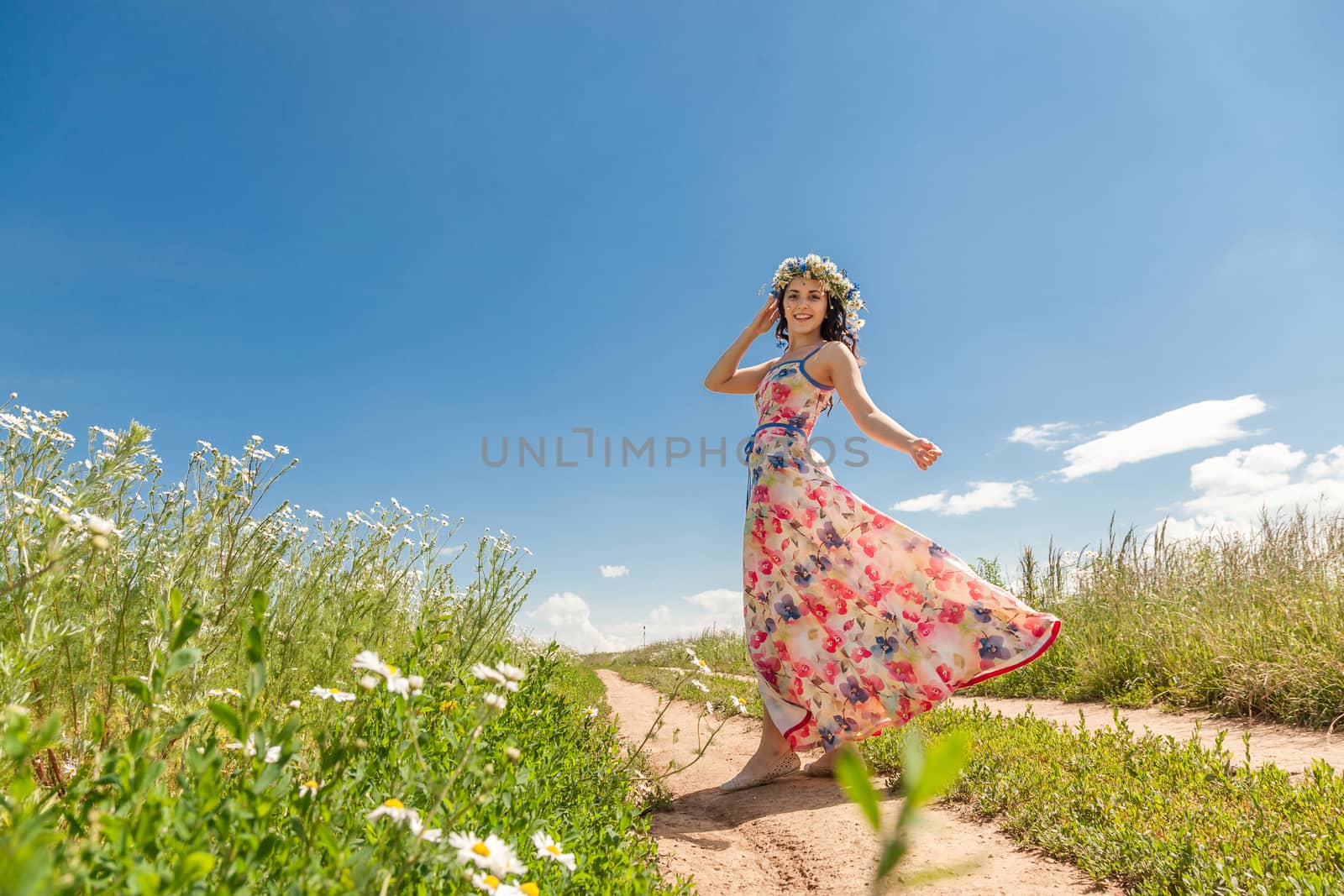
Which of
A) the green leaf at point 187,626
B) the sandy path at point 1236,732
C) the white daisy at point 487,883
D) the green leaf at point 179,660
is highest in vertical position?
the green leaf at point 187,626

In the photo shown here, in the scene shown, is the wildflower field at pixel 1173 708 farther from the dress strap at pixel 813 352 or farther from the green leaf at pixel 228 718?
the dress strap at pixel 813 352

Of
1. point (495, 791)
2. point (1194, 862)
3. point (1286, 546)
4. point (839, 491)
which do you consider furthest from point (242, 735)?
point (1286, 546)

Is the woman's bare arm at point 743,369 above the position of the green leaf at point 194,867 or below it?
above

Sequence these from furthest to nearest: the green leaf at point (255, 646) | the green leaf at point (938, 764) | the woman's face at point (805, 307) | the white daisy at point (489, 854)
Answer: the woman's face at point (805, 307) < the white daisy at point (489, 854) < the green leaf at point (255, 646) < the green leaf at point (938, 764)

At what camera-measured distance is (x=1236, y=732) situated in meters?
4.85

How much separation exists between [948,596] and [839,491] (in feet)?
2.65

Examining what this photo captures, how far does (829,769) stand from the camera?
4.31 metres

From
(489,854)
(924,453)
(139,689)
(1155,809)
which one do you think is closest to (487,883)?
(489,854)

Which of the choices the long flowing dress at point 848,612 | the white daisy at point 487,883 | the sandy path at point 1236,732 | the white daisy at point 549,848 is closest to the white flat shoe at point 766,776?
the long flowing dress at point 848,612

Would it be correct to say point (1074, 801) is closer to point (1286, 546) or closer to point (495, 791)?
point (495, 791)

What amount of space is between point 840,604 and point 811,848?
1.50 m

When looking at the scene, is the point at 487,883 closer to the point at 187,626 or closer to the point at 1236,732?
the point at 187,626

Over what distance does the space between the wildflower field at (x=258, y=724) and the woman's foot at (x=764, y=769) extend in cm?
59

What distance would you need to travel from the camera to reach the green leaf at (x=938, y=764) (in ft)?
1.11
